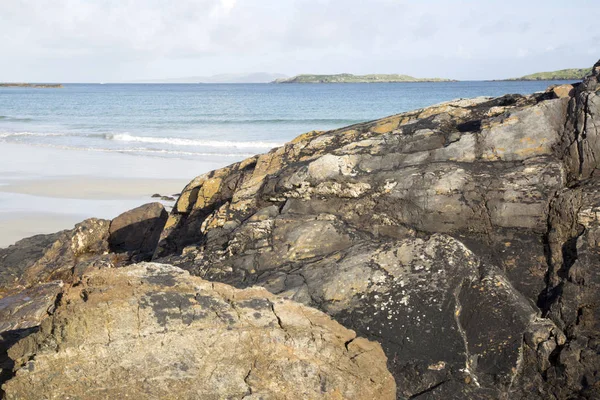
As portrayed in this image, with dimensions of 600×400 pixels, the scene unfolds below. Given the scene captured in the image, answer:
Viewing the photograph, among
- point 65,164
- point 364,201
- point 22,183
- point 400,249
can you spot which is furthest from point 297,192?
point 65,164

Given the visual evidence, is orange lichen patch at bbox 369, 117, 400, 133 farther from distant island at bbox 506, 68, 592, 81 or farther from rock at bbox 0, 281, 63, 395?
distant island at bbox 506, 68, 592, 81

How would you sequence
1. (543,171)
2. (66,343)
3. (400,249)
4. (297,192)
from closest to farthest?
(66,343) → (400,249) → (543,171) → (297,192)

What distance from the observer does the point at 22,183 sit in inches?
754

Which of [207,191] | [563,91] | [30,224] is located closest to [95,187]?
[30,224]

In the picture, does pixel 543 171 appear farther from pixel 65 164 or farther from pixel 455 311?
pixel 65 164

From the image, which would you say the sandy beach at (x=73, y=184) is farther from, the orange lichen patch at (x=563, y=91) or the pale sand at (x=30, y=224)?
the orange lichen patch at (x=563, y=91)

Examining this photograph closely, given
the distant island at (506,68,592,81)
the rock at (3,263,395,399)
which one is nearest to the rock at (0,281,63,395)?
the rock at (3,263,395,399)

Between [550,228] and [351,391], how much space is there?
118 inches

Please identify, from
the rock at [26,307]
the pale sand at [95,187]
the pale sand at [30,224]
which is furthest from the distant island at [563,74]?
the rock at [26,307]

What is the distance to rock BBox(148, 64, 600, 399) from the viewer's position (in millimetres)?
4934

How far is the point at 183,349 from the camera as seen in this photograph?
449 cm

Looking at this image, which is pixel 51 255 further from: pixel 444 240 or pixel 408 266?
pixel 444 240

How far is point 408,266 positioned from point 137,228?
7.27m

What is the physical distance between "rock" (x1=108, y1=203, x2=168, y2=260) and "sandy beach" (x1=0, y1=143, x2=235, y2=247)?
2.59 m
